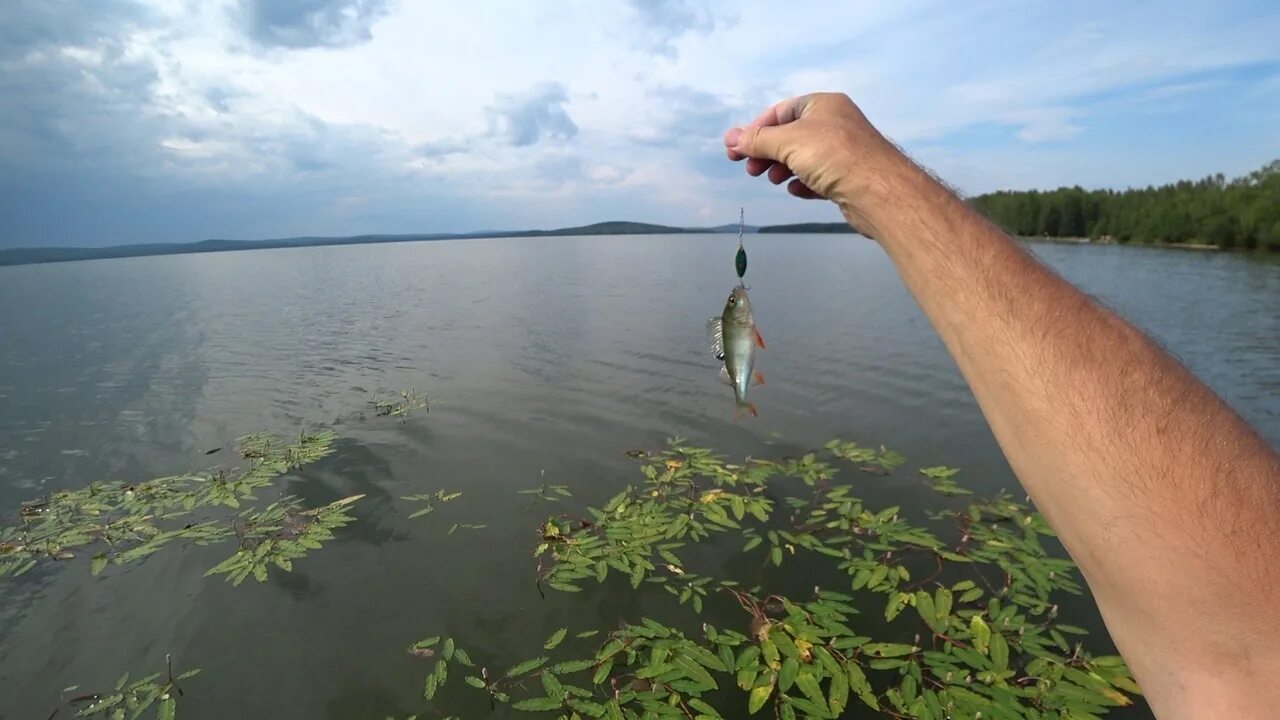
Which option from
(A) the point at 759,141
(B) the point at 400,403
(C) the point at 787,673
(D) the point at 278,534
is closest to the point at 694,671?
(C) the point at 787,673

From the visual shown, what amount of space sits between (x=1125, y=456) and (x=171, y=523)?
11313mm

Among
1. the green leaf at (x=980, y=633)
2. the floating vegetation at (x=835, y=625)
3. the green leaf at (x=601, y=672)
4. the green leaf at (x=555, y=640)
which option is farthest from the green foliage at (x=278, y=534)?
the green leaf at (x=980, y=633)

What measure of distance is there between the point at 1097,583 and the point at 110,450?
16395 mm

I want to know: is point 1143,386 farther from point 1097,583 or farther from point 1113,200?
point 1113,200

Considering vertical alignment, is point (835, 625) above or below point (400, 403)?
below

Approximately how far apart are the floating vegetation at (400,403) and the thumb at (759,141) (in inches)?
486

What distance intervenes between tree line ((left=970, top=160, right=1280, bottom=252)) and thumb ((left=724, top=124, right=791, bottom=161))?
2224 inches

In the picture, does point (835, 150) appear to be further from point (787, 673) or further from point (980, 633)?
point (980, 633)

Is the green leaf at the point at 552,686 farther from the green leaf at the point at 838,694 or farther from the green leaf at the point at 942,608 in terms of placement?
the green leaf at the point at 942,608

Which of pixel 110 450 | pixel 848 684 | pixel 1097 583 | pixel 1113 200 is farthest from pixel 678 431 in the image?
pixel 1113 200

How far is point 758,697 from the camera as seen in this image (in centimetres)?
496

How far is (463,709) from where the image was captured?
532cm

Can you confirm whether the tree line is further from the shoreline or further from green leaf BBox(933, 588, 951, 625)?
green leaf BBox(933, 588, 951, 625)

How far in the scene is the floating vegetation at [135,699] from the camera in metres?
5.39
